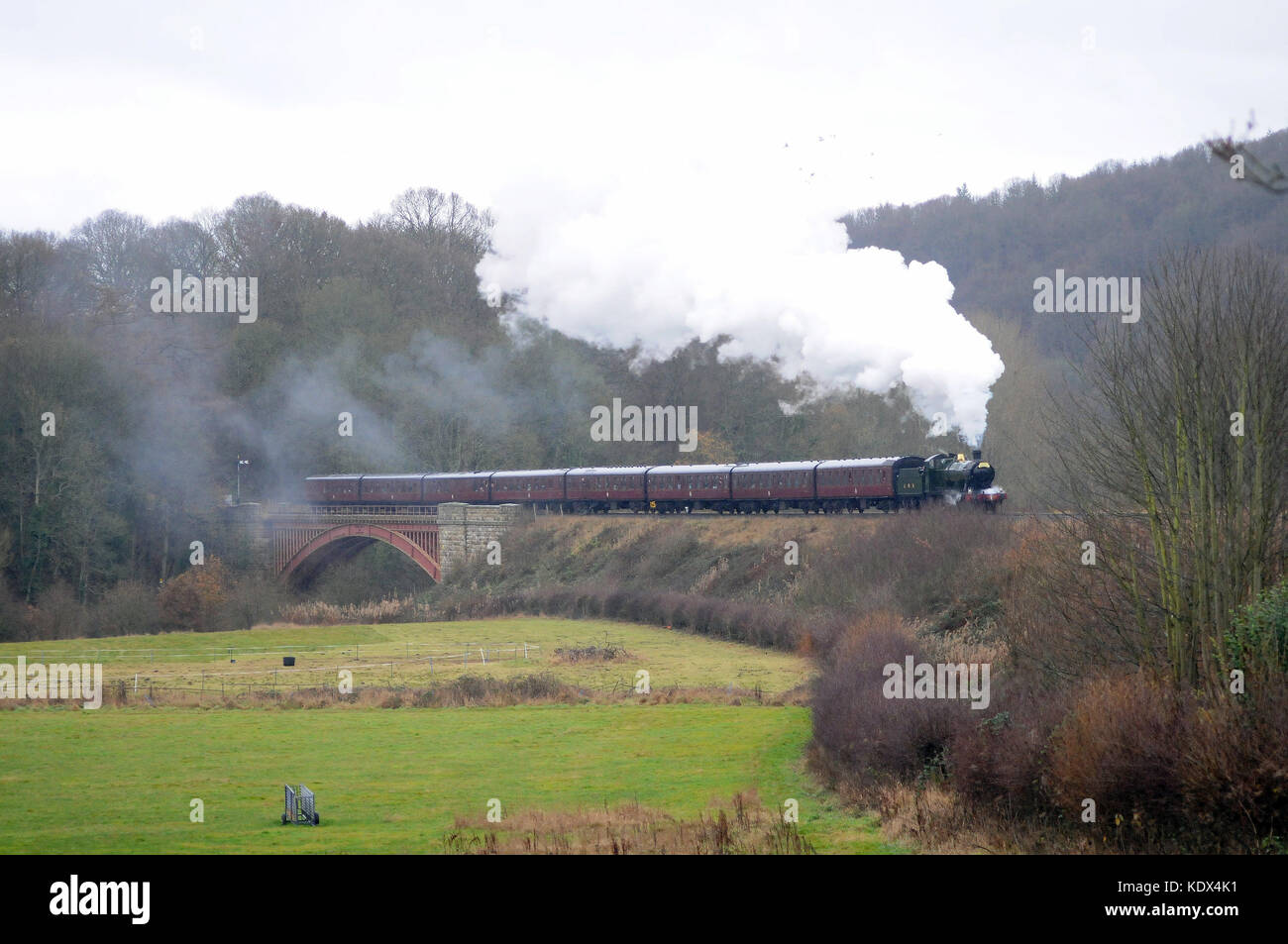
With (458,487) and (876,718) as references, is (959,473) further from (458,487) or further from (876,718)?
(458,487)

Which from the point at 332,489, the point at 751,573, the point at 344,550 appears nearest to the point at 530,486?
the point at 344,550

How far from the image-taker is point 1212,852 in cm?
1616

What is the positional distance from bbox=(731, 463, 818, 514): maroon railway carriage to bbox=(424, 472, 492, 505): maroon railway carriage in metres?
17.8

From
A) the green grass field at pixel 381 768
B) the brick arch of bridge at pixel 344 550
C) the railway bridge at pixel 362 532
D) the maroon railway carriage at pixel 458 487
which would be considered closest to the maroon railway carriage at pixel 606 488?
Result: the railway bridge at pixel 362 532

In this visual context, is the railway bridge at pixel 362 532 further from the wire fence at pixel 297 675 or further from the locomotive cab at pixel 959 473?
the locomotive cab at pixel 959 473

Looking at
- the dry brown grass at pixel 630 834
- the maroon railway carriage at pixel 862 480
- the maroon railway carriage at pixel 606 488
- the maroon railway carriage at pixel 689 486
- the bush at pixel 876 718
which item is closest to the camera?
the dry brown grass at pixel 630 834

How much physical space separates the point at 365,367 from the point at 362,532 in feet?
61.0

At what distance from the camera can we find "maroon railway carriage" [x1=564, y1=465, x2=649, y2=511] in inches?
2598

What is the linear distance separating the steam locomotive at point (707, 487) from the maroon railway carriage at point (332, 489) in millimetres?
61

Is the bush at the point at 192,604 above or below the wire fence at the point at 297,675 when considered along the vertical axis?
above

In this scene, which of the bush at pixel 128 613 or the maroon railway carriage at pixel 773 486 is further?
the bush at pixel 128 613

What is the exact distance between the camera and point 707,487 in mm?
61875

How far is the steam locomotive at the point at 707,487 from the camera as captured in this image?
47.9 metres

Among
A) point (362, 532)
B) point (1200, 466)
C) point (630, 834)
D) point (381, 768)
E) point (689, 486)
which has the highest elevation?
point (689, 486)
